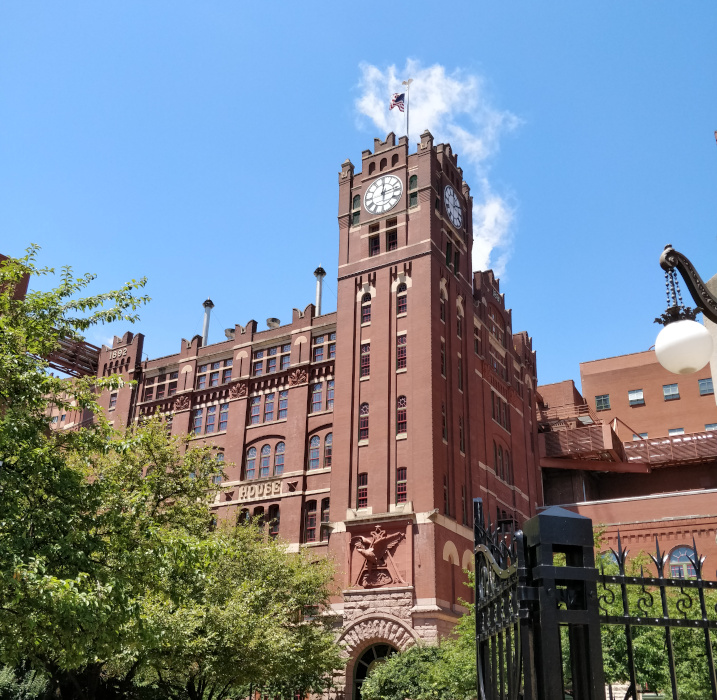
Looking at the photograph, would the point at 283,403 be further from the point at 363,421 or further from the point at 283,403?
the point at 363,421

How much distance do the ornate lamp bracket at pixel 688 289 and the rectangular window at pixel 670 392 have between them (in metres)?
63.4

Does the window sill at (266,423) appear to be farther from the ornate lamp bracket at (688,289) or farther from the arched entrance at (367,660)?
the ornate lamp bracket at (688,289)

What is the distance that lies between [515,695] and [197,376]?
52.4m

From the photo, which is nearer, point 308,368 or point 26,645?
point 26,645

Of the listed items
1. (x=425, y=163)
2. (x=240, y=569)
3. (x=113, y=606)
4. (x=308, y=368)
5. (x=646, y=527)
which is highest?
(x=425, y=163)

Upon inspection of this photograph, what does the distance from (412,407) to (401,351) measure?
376cm

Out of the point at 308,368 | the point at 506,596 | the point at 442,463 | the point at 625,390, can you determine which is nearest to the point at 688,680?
the point at 506,596

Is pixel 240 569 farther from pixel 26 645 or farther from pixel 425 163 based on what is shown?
pixel 425 163

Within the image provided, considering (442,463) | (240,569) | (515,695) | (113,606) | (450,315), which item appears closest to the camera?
(515,695)

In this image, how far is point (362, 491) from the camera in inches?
1662

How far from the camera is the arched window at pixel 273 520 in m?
46.5

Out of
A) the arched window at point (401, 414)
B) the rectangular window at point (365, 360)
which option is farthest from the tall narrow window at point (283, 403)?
the arched window at point (401, 414)

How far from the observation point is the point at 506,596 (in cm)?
476

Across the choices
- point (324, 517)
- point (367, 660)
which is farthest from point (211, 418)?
point (367, 660)
